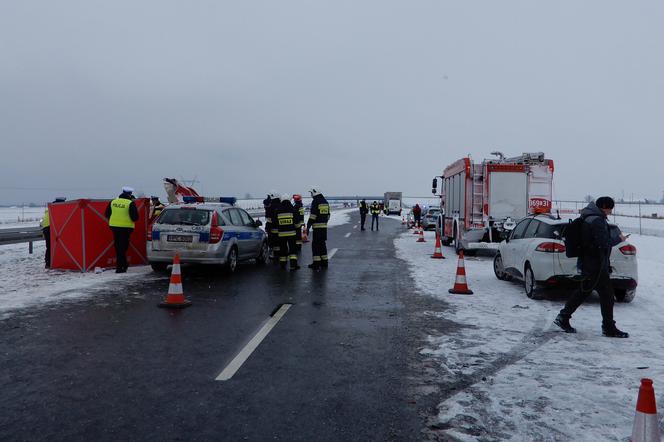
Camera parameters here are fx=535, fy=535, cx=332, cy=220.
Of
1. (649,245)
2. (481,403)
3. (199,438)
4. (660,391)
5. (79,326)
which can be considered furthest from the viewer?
(649,245)

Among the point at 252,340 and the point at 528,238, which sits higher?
the point at 528,238

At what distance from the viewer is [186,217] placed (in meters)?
12.1

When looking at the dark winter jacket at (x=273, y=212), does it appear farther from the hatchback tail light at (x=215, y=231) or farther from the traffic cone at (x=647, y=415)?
the traffic cone at (x=647, y=415)

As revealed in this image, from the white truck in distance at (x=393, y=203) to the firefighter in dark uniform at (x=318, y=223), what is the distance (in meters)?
62.4

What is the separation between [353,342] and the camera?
6.42 m

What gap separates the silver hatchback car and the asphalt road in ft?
7.82

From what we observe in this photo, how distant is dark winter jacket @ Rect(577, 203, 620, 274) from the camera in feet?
22.1

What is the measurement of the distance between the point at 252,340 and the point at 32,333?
2.83 metres

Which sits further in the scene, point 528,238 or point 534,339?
point 528,238

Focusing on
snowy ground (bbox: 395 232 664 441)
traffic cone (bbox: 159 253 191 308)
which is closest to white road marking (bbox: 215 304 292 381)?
traffic cone (bbox: 159 253 191 308)

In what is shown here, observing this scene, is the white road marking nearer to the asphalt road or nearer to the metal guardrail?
the asphalt road

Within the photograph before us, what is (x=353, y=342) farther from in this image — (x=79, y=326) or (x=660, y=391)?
(x=79, y=326)

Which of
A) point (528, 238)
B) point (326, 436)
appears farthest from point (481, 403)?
point (528, 238)

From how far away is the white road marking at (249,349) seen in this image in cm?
517
